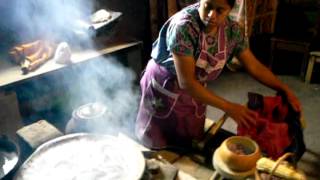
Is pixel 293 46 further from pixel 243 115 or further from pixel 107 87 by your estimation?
pixel 243 115

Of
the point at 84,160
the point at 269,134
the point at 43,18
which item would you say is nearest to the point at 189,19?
the point at 269,134

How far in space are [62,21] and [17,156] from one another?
188 centimetres

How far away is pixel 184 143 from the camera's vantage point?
6.81 feet

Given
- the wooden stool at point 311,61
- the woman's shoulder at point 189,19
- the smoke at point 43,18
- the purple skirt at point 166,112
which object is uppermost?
the woman's shoulder at point 189,19

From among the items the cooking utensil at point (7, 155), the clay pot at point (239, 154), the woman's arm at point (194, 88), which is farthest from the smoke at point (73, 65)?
the clay pot at point (239, 154)

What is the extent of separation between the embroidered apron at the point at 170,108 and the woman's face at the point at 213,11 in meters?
0.16

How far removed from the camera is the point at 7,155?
149 cm

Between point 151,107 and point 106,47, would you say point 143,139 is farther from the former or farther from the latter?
point 106,47

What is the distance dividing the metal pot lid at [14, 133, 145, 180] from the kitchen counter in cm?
126

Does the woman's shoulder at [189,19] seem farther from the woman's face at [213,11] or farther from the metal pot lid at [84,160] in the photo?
the metal pot lid at [84,160]

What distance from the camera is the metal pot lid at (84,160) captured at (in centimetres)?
132

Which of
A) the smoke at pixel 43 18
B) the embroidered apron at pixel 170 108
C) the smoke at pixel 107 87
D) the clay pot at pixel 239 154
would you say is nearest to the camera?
the clay pot at pixel 239 154

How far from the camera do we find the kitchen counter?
2.58m

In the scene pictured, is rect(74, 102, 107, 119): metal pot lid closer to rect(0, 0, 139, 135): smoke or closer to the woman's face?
the woman's face
